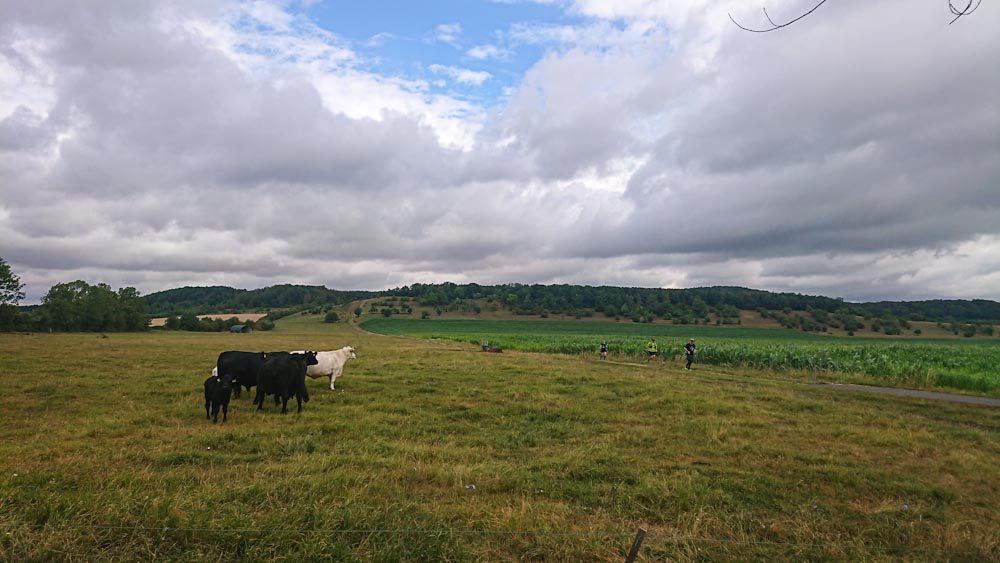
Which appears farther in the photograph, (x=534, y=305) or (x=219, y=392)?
(x=534, y=305)

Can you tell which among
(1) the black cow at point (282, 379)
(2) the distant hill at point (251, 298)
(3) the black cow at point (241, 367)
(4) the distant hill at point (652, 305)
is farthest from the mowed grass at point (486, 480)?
(2) the distant hill at point (251, 298)

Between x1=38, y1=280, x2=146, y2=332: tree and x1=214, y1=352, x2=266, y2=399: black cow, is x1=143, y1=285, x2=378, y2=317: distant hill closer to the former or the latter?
x1=38, y1=280, x2=146, y2=332: tree

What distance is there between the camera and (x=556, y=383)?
57.3 feet

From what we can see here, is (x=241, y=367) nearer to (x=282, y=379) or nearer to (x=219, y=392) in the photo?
(x=282, y=379)

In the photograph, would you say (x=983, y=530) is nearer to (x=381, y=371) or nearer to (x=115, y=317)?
(x=381, y=371)

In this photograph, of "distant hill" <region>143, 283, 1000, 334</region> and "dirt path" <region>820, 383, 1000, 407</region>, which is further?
"distant hill" <region>143, 283, 1000, 334</region>

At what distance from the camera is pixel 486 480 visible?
7.11m

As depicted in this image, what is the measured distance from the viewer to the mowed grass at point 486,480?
4941 mm

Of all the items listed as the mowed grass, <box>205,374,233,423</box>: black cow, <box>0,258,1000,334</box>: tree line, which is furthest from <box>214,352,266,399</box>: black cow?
<box>0,258,1000,334</box>: tree line

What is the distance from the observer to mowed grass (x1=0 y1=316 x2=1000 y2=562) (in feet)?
16.2

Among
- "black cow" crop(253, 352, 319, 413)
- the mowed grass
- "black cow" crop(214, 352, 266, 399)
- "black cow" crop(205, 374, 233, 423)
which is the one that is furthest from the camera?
"black cow" crop(214, 352, 266, 399)

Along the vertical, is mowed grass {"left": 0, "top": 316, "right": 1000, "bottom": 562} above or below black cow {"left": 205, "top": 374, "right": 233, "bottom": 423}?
below

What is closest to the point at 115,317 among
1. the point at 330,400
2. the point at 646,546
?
the point at 330,400

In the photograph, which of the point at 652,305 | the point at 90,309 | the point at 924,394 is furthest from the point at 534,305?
the point at 924,394
